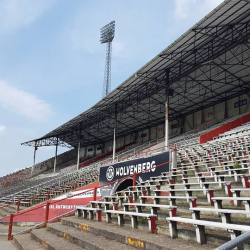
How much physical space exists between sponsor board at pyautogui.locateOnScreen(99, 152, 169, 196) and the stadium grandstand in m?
0.04

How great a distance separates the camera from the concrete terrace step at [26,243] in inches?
A: 231

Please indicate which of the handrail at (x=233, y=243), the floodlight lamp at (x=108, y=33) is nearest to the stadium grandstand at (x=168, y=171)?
the handrail at (x=233, y=243)

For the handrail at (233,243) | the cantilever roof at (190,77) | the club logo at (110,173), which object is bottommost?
the handrail at (233,243)

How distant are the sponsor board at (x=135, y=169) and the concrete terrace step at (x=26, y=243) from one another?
3.84 metres

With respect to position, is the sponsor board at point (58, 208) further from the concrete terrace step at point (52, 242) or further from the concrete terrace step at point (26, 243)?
the concrete terrace step at point (52, 242)

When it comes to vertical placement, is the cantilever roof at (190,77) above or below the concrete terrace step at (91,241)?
above

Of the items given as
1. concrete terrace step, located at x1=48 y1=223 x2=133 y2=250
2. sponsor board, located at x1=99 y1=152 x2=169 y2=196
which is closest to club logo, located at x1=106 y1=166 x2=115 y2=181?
sponsor board, located at x1=99 y1=152 x2=169 y2=196

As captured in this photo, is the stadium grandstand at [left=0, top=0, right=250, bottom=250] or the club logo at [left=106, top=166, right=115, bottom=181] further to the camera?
the club logo at [left=106, top=166, right=115, bottom=181]

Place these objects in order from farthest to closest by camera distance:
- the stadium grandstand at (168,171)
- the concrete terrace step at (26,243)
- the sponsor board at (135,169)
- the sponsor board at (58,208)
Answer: the sponsor board at (135,169)
the sponsor board at (58,208)
the concrete terrace step at (26,243)
the stadium grandstand at (168,171)

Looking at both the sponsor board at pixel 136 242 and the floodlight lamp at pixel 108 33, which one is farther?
the floodlight lamp at pixel 108 33

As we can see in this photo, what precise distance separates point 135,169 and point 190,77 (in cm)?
1366

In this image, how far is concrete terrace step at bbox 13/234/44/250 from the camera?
5870 mm

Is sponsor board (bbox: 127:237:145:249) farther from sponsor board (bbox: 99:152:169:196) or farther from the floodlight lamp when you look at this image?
the floodlight lamp

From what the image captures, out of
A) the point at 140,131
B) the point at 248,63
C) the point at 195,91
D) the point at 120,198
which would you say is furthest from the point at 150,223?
the point at 140,131
